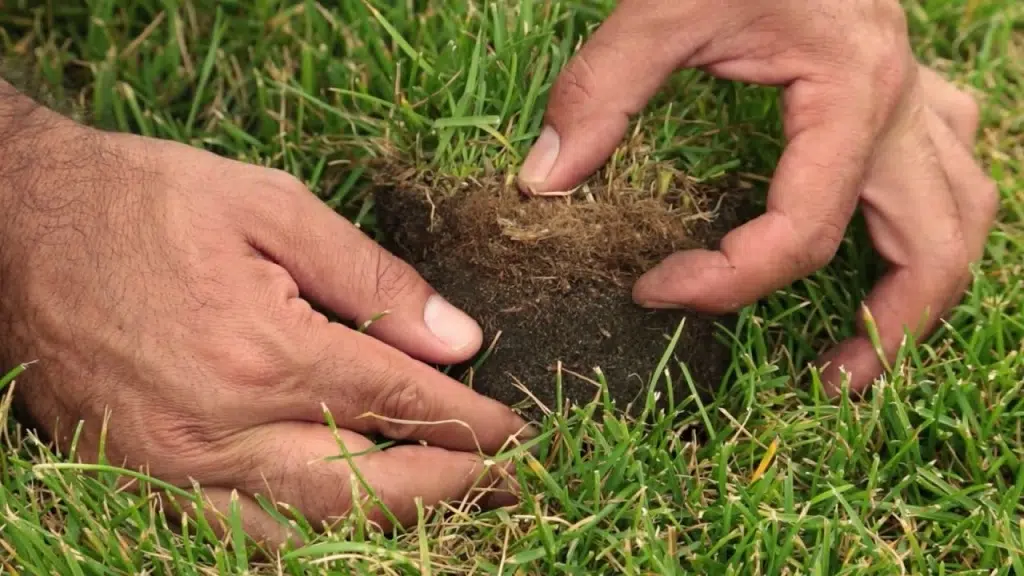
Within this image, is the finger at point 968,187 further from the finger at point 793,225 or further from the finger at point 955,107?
the finger at point 793,225

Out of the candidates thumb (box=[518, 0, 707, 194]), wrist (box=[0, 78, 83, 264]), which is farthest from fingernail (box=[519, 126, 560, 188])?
wrist (box=[0, 78, 83, 264])

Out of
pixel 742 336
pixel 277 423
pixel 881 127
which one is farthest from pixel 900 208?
pixel 277 423

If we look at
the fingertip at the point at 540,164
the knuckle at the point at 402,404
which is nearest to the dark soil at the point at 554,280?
the fingertip at the point at 540,164

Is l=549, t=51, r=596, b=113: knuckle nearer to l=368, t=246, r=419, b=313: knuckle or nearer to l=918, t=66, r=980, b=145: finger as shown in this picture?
l=368, t=246, r=419, b=313: knuckle

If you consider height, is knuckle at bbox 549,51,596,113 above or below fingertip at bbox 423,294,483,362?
above

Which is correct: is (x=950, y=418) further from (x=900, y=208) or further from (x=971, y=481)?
(x=900, y=208)

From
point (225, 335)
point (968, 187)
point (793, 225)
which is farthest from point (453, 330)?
point (968, 187)
